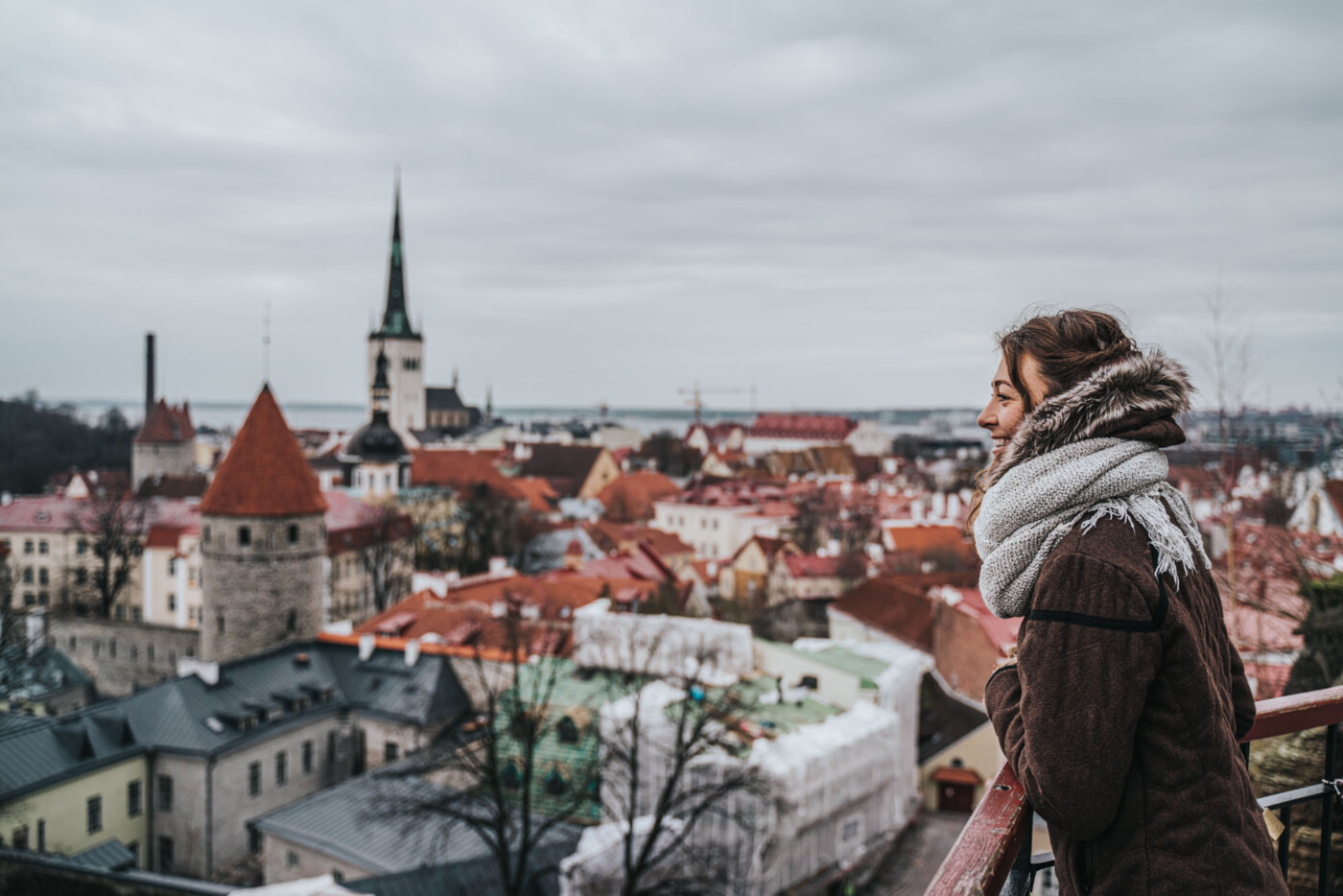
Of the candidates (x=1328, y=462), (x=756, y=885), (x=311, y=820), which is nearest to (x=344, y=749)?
(x=311, y=820)

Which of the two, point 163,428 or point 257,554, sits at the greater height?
point 163,428

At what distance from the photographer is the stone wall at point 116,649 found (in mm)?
26172

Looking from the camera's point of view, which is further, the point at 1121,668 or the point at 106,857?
the point at 106,857

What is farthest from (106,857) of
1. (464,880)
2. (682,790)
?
(682,790)

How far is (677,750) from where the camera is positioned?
1203cm

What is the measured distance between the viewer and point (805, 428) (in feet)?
353

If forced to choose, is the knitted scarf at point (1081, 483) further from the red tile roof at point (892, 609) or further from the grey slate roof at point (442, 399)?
the grey slate roof at point (442, 399)

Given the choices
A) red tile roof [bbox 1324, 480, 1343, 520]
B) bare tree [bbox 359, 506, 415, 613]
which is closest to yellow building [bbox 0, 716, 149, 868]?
bare tree [bbox 359, 506, 415, 613]

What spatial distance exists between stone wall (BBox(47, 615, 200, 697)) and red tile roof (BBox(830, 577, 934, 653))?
18103 mm

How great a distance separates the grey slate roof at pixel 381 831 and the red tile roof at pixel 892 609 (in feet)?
35.4

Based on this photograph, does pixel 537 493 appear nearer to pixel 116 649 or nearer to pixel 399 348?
pixel 116 649

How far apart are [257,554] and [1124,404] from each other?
918 inches

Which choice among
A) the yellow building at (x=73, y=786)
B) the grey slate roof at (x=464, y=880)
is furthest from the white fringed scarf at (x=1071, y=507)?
the yellow building at (x=73, y=786)

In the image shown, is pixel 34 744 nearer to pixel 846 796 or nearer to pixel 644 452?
pixel 846 796
